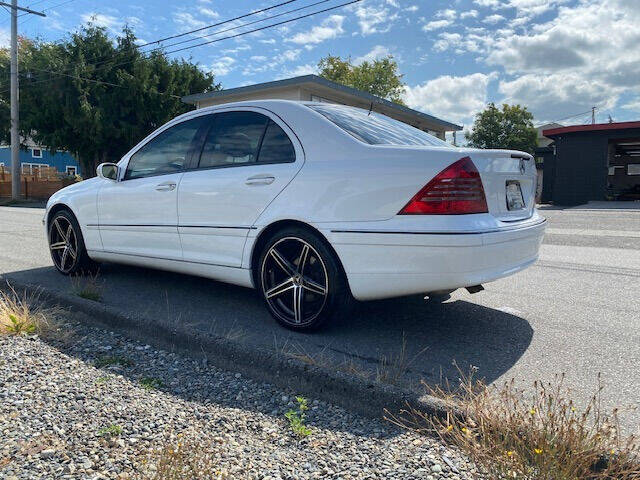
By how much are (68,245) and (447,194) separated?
4118 mm

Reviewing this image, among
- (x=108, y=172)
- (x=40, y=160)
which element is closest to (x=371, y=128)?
(x=108, y=172)

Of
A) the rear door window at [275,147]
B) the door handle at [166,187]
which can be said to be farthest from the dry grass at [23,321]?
the rear door window at [275,147]

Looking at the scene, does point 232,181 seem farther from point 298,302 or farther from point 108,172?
point 108,172

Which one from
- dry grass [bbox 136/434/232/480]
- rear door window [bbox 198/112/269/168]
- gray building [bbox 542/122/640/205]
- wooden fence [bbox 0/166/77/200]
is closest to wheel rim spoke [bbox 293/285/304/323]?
rear door window [bbox 198/112/269/168]

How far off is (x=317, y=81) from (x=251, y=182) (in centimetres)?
1345

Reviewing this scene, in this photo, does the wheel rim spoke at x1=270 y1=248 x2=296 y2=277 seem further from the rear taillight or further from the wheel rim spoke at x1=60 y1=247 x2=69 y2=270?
the wheel rim spoke at x1=60 y1=247 x2=69 y2=270

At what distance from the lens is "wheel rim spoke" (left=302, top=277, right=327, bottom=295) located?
330cm

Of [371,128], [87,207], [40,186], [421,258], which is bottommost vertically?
[421,258]

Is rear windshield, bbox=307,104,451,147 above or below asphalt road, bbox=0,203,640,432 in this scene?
above

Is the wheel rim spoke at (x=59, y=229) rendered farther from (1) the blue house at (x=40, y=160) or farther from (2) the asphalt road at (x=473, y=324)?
(1) the blue house at (x=40, y=160)

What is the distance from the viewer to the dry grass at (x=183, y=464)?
69.4 inches

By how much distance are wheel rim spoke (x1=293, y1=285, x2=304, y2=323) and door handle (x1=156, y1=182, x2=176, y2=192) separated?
1.52 meters

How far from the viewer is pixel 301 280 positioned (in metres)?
3.40

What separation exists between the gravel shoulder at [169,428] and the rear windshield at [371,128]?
5.87ft
